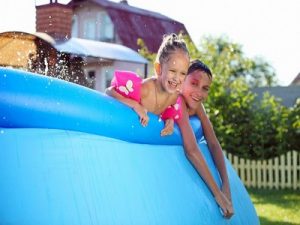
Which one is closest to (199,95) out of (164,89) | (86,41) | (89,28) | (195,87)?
(195,87)

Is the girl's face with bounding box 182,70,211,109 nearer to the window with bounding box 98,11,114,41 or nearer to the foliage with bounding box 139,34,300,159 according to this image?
the foliage with bounding box 139,34,300,159

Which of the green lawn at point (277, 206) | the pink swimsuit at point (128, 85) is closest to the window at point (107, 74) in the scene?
the green lawn at point (277, 206)

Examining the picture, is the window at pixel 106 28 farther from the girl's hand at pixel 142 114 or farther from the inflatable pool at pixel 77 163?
the inflatable pool at pixel 77 163

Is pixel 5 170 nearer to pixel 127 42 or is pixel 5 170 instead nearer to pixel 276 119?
pixel 276 119

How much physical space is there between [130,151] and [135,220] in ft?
1.07

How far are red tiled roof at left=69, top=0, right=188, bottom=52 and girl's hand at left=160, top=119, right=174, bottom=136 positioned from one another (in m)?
16.4

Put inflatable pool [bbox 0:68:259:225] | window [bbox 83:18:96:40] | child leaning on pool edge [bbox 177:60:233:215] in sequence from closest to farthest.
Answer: inflatable pool [bbox 0:68:259:225]
child leaning on pool edge [bbox 177:60:233:215]
window [bbox 83:18:96:40]

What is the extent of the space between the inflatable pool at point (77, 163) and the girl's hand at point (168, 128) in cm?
11

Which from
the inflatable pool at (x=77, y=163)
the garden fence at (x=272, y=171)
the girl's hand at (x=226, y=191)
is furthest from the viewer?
the garden fence at (x=272, y=171)

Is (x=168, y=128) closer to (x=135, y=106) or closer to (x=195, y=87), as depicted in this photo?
(x=135, y=106)

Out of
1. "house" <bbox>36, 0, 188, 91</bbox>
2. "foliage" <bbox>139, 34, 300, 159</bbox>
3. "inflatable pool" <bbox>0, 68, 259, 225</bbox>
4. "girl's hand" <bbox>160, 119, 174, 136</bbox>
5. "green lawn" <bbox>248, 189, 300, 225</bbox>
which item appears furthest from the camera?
"house" <bbox>36, 0, 188, 91</bbox>

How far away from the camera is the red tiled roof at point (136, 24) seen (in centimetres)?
2005

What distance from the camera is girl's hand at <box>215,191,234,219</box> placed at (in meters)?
2.82

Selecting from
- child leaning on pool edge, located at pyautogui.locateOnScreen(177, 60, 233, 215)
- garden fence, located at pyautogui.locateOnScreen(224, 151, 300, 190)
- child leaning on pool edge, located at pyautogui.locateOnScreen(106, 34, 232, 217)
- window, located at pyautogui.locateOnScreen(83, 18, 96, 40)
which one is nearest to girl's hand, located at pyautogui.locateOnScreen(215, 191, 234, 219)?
child leaning on pool edge, located at pyautogui.locateOnScreen(106, 34, 232, 217)
